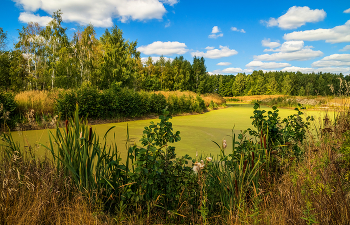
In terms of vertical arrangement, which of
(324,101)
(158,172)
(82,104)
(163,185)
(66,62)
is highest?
(66,62)

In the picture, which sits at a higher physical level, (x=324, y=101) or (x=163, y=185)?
(x=324, y=101)

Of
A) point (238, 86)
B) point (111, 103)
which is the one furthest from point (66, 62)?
point (238, 86)

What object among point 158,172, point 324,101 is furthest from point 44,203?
point 324,101

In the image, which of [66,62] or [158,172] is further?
[66,62]

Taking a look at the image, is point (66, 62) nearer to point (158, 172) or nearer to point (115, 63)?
point (115, 63)

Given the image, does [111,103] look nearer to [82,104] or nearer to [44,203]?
[82,104]

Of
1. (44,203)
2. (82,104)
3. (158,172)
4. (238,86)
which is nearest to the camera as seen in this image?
(44,203)

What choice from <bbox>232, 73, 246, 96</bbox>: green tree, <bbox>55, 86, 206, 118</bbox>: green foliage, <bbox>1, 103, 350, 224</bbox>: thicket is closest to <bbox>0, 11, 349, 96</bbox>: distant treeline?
<bbox>55, 86, 206, 118</bbox>: green foliage

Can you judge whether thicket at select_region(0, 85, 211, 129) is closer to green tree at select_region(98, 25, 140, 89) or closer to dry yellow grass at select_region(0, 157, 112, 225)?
dry yellow grass at select_region(0, 157, 112, 225)

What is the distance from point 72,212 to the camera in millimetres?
1391

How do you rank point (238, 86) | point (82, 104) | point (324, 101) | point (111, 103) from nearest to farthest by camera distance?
point (324, 101) → point (82, 104) → point (111, 103) → point (238, 86)

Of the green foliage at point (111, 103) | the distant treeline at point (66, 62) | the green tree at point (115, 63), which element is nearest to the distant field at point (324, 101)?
the distant treeline at point (66, 62)

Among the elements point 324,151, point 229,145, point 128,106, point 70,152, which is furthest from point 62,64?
point 324,151

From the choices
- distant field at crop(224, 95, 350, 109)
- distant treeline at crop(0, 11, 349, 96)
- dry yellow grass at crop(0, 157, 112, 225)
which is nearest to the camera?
dry yellow grass at crop(0, 157, 112, 225)
